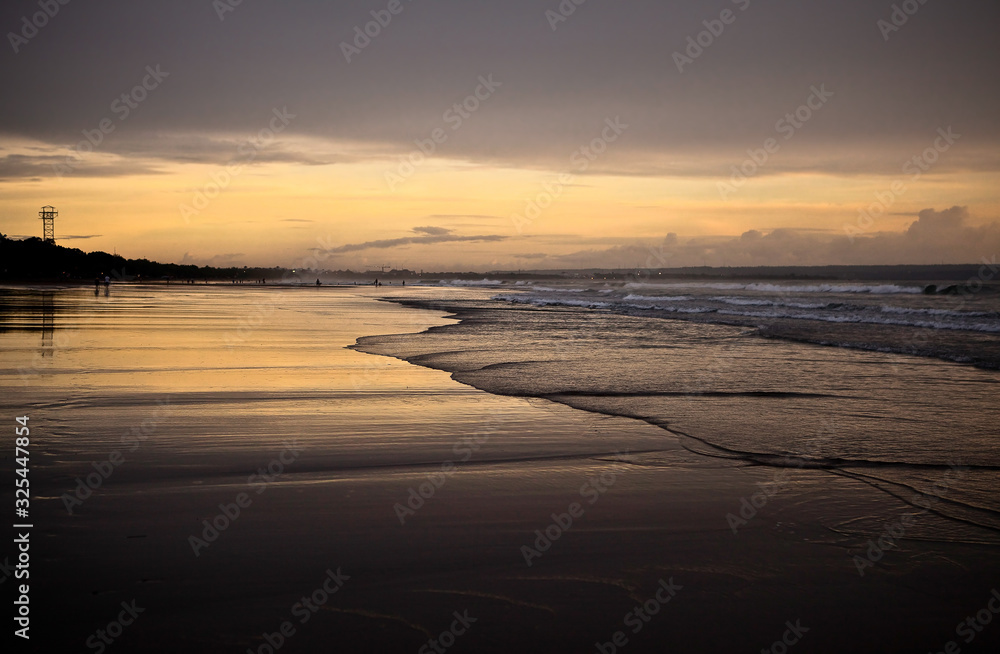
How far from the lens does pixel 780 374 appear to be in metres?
12.1

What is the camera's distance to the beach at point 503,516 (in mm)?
3191

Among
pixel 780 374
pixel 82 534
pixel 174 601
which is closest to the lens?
pixel 174 601

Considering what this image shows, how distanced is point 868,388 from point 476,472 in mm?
7760

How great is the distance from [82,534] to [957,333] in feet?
80.9

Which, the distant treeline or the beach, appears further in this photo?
the distant treeline

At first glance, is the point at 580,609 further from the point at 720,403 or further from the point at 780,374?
the point at 780,374

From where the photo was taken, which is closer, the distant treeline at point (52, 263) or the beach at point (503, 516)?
the beach at point (503, 516)

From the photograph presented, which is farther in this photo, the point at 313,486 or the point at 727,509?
the point at 313,486

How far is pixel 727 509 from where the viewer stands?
4.77 m

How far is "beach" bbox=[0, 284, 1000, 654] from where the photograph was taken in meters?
3.19

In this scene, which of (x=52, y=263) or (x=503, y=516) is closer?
(x=503, y=516)

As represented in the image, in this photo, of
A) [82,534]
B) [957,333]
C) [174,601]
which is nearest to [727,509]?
[174,601]

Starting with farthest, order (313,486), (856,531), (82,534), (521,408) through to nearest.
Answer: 1. (521,408)
2. (313,486)
3. (856,531)
4. (82,534)

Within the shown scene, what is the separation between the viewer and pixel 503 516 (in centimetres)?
458
